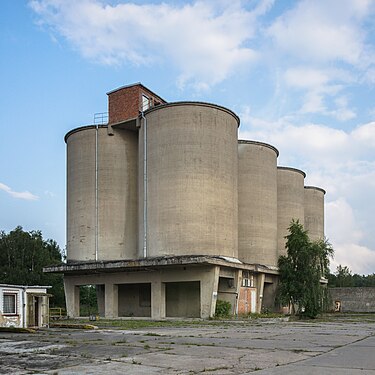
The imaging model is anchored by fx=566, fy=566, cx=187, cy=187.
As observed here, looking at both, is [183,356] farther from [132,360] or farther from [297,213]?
[297,213]

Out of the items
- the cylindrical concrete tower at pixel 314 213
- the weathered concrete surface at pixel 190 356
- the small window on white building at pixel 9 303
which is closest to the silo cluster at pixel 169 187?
the cylindrical concrete tower at pixel 314 213

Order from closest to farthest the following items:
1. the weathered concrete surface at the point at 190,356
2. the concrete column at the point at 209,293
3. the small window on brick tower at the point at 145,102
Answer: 1. the weathered concrete surface at the point at 190,356
2. the concrete column at the point at 209,293
3. the small window on brick tower at the point at 145,102

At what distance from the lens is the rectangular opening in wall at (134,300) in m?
50.8

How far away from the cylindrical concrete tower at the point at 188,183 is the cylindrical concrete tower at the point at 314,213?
27717 mm

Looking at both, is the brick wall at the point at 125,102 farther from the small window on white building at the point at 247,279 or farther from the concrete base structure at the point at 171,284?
the small window on white building at the point at 247,279

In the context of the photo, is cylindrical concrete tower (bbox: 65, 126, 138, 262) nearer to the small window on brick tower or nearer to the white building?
the small window on brick tower

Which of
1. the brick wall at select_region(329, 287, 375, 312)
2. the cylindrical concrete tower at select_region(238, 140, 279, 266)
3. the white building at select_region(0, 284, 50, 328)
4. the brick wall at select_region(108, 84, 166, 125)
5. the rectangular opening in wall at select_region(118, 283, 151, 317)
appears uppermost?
the brick wall at select_region(108, 84, 166, 125)

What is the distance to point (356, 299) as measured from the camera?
72312 millimetres

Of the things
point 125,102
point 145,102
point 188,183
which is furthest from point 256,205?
point 125,102

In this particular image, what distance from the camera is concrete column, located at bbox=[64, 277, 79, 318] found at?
50438mm

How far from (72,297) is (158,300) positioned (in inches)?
410

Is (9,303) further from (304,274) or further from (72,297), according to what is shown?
(304,274)

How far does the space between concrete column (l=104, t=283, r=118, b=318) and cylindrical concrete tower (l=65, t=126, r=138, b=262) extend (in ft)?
8.73

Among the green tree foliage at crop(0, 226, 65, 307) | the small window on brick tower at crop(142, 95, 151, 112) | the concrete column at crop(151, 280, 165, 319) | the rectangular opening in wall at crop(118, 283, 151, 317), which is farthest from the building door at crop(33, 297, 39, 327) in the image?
the green tree foliage at crop(0, 226, 65, 307)
